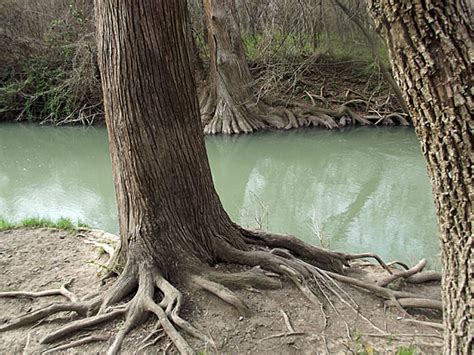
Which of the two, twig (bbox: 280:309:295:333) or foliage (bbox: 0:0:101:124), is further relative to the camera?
foliage (bbox: 0:0:101:124)

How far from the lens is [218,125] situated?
12820mm

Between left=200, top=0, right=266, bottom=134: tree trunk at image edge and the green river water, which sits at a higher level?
left=200, top=0, right=266, bottom=134: tree trunk at image edge

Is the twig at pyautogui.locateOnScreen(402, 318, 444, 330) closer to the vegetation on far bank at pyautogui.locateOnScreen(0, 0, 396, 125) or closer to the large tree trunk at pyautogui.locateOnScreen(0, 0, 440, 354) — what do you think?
the large tree trunk at pyautogui.locateOnScreen(0, 0, 440, 354)

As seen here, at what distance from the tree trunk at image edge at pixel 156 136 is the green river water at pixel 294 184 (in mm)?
2200

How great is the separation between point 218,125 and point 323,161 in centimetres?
388

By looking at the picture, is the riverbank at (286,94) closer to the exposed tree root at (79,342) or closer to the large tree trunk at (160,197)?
the large tree trunk at (160,197)

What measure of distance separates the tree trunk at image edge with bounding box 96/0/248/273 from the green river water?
2.20 metres

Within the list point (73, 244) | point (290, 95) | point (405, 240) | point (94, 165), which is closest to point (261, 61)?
point (290, 95)

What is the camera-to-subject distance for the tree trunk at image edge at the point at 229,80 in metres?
12.6

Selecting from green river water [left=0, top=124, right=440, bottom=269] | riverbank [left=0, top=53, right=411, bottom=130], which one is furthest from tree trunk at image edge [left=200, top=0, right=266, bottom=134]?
green river water [left=0, top=124, right=440, bottom=269]

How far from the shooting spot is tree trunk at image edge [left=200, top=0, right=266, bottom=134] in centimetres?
1256

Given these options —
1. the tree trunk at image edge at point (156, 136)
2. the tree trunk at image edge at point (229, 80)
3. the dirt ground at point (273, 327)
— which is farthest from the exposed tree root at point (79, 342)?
the tree trunk at image edge at point (229, 80)

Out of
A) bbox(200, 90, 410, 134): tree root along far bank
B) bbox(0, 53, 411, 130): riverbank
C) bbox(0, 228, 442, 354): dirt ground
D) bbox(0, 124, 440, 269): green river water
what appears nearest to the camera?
bbox(0, 228, 442, 354): dirt ground

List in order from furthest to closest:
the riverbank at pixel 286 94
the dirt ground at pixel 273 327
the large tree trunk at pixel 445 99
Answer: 1. the riverbank at pixel 286 94
2. the dirt ground at pixel 273 327
3. the large tree trunk at pixel 445 99
